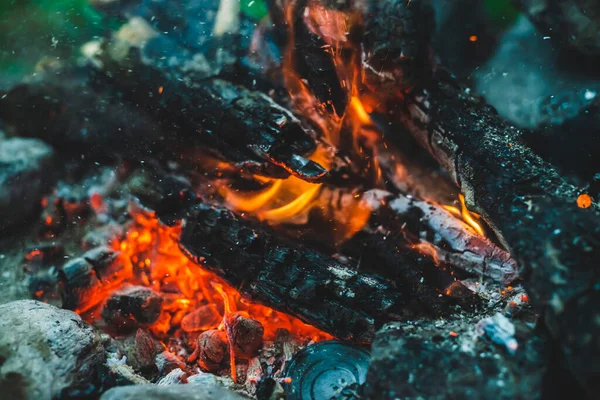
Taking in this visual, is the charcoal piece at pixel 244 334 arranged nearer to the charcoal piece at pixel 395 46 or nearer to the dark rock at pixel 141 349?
the dark rock at pixel 141 349

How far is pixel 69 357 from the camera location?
227 cm

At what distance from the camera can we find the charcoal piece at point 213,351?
2.95 m

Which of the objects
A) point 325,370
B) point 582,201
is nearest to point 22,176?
point 325,370

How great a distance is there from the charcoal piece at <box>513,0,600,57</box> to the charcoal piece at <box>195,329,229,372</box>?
405 cm

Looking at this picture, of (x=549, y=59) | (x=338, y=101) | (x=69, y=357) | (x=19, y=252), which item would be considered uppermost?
(x=549, y=59)

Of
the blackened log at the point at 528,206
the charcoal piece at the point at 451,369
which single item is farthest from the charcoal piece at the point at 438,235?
the charcoal piece at the point at 451,369

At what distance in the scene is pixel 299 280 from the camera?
9.39ft

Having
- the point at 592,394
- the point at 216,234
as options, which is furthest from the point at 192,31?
the point at 592,394

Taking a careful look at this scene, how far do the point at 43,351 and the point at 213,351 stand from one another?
1.11 metres

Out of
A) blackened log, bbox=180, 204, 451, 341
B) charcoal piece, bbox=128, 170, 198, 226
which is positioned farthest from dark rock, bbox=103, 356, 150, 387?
charcoal piece, bbox=128, 170, 198, 226

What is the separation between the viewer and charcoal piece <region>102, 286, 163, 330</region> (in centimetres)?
318

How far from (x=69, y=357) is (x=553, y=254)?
106 inches

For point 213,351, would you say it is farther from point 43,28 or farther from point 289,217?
point 43,28

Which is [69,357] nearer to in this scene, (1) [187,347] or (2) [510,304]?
(1) [187,347]
